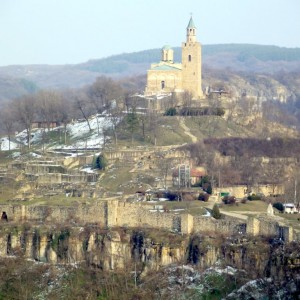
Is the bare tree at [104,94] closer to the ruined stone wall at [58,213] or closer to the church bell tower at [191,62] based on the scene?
the church bell tower at [191,62]

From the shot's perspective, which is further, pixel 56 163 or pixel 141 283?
pixel 56 163

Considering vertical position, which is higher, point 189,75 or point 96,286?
point 189,75

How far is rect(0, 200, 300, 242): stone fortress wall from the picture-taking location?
4569 centimetres

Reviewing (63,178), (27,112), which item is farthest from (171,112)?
(63,178)

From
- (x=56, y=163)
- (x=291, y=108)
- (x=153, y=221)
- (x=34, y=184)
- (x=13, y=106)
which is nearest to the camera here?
(x=153, y=221)

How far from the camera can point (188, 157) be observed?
202 feet

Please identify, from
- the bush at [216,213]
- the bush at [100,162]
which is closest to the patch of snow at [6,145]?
the bush at [100,162]

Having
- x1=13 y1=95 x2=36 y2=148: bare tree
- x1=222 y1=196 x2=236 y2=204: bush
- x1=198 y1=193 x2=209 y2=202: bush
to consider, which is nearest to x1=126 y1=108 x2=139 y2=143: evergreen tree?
x1=13 y1=95 x2=36 y2=148: bare tree

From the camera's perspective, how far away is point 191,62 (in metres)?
75.6

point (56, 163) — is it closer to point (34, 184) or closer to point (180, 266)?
point (34, 184)

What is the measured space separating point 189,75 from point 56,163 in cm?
1612

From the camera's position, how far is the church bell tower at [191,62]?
248 ft

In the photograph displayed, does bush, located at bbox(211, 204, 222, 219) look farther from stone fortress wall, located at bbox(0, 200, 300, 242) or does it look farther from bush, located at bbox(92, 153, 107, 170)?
bush, located at bbox(92, 153, 107, 170)

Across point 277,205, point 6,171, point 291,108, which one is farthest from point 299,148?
point 291,108
